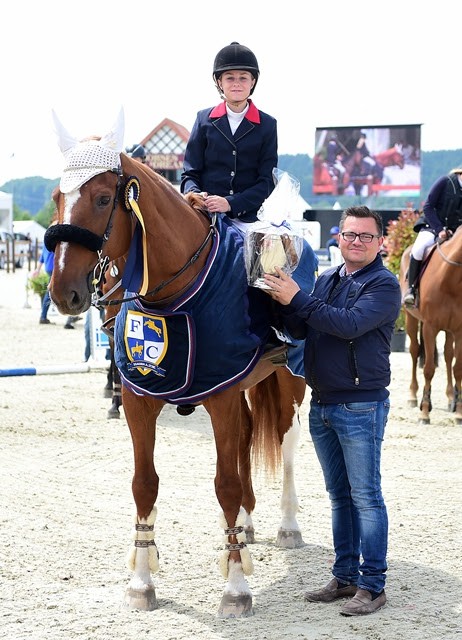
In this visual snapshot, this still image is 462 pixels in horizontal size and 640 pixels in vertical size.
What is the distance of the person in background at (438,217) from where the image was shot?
9992 mm

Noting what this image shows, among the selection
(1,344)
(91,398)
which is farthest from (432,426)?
(1,344)

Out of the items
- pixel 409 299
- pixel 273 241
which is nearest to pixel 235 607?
pixel 273 241

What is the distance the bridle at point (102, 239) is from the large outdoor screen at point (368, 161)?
45.8 metres

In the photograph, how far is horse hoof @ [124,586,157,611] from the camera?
170 inches

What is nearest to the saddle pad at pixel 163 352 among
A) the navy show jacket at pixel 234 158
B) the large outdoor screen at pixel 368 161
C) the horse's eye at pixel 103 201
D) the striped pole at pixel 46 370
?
the horse's eye at pixel 103 201

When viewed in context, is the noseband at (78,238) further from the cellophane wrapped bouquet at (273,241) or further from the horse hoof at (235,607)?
the horse hoof at (235,607)

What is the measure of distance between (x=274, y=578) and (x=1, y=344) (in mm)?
11222

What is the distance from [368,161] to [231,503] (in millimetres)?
47725

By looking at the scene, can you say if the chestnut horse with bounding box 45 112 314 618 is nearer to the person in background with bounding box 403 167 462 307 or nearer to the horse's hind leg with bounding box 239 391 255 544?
the horse's hind leg with bounding box 239 391 255 544

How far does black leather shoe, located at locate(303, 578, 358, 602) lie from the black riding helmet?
9.05ft

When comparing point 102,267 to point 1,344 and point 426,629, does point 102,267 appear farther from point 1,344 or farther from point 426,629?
point 1,344

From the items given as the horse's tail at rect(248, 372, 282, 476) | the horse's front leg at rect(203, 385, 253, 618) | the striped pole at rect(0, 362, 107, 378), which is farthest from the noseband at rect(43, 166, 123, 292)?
the striped pole at rect(0, 362, 107, 378)

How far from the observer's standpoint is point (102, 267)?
3822 mm

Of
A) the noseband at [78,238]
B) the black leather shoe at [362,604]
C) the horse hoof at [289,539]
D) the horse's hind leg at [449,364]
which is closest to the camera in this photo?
the noseband at [78,238]
